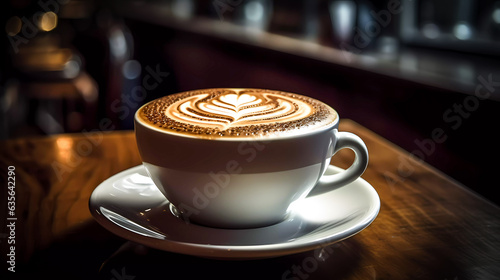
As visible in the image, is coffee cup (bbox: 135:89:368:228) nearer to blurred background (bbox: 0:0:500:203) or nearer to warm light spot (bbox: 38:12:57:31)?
blurred background (bbox: 0:0:500:203)

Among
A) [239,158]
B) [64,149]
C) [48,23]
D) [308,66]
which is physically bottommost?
[48,23]

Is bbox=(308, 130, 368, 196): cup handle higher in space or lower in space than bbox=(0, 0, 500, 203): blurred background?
higher

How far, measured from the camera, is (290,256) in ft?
1.70

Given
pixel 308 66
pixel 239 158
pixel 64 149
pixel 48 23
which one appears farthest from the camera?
pixel 48 23

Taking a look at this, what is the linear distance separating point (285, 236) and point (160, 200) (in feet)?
0.58

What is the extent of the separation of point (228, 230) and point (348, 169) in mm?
158

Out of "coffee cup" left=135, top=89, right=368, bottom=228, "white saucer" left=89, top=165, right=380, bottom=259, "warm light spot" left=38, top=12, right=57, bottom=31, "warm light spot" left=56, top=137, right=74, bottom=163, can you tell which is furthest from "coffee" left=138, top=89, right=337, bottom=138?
"warm light spot" left=38, top=12, right=57, bottom=31

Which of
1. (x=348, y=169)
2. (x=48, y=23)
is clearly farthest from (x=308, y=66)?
(x=48, y=23)

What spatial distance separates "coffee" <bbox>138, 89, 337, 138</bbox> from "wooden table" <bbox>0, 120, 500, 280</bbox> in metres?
0.13

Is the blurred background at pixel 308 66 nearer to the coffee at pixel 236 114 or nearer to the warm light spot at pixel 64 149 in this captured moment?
the coffee at pixel 236 114

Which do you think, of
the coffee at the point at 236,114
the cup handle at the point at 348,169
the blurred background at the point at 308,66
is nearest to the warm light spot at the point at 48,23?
the blurred background at the point at 308,66

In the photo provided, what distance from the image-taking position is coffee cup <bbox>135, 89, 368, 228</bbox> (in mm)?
500

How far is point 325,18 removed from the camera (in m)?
2.18

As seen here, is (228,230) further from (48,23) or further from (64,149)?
(48,23)
